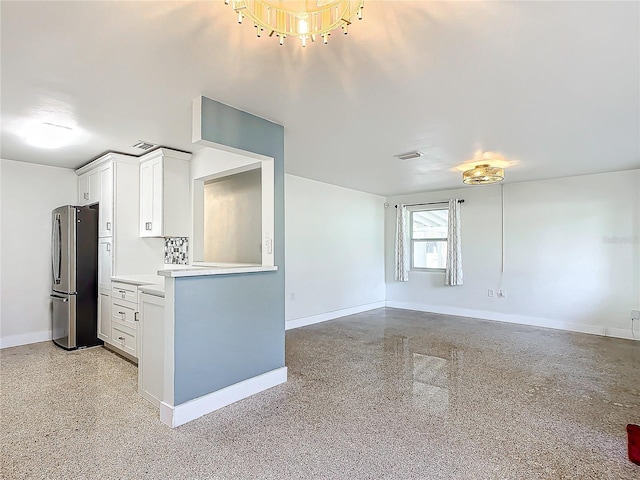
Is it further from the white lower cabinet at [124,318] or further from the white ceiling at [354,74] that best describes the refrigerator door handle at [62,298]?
the white ceiling at [354,74]

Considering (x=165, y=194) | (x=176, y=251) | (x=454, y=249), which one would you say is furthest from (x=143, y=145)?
(x=454, y=249)

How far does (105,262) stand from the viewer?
13.9 ft

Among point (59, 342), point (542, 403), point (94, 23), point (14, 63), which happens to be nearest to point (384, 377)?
point (542, 403)

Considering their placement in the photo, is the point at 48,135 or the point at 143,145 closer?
the point at 48,135

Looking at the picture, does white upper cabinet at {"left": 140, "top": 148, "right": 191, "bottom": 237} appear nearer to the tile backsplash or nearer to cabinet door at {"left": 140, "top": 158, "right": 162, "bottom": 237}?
cabinet door at {"left": 140, "top": 158, "right": 162, "bottom": 237}

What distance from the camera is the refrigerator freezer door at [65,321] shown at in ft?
13.4

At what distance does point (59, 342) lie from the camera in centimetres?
421

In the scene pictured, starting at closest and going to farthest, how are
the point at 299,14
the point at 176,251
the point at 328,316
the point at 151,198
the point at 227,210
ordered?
1. the point at 299,14
2. the point at 151,198
3. the point at 176,251
4. the point at 227,210
5. the point at 328,316

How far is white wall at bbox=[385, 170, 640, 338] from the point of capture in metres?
4.88

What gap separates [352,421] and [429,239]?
4.98 meters

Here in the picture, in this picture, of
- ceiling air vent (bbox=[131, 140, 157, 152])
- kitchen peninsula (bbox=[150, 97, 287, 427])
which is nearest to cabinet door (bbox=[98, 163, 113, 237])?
ceiling air vent (bbox=[131, 140, 157, 152])

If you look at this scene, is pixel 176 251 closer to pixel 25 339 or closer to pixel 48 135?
pixel 48 135

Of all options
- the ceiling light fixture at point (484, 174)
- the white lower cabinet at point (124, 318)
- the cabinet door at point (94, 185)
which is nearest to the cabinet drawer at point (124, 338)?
the white lower cabinet at point (124, 318)

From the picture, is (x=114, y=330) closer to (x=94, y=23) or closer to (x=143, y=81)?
(x=143, y=81)
